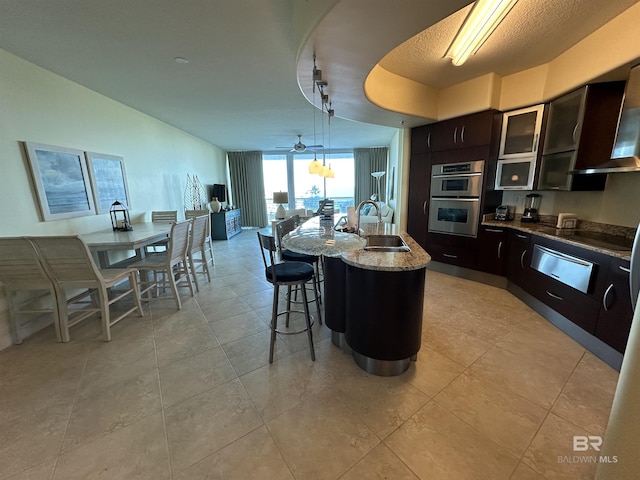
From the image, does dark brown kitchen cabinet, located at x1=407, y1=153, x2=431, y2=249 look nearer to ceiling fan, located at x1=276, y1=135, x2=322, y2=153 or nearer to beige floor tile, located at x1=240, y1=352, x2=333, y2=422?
ceiling fan, located at x1=276, y1=135, x2=322, y2=153

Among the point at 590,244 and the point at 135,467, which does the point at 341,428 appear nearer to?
the point at 135,467

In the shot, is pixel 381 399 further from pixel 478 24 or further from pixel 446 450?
pixel 478 24

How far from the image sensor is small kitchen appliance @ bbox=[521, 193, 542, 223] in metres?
3.05

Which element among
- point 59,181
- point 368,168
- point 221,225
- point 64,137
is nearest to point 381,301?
point 59,181

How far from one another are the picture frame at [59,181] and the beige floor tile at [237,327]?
2.06 m

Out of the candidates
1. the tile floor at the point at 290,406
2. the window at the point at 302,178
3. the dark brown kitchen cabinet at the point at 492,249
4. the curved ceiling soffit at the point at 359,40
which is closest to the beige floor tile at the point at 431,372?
the tile floor at the point at 290,406

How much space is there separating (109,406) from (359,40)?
2.79 meters

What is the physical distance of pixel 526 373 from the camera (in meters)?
1.75

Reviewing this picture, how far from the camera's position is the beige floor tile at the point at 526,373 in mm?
1583

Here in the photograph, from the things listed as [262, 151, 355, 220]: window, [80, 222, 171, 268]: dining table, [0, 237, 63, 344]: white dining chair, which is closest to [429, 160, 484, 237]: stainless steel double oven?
[80, 222, 171, 268]: dining table

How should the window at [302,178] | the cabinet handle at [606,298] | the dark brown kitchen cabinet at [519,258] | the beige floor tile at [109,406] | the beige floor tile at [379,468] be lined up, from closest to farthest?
1. the beige floor tile at [379,468]
2. the beige floor tile at [109,406]
3. the cabinet handle at [606,298]
4. the dark brown kitchen cabinet at [519,258]
5. the window at [302,178]

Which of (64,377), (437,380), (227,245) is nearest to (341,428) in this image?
(437,380)

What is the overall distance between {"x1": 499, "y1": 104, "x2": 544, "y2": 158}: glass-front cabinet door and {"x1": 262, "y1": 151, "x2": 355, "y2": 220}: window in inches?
208

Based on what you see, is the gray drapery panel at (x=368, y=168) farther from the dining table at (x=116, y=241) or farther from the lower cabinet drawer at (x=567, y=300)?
the dining table at (x=116, y=241)
